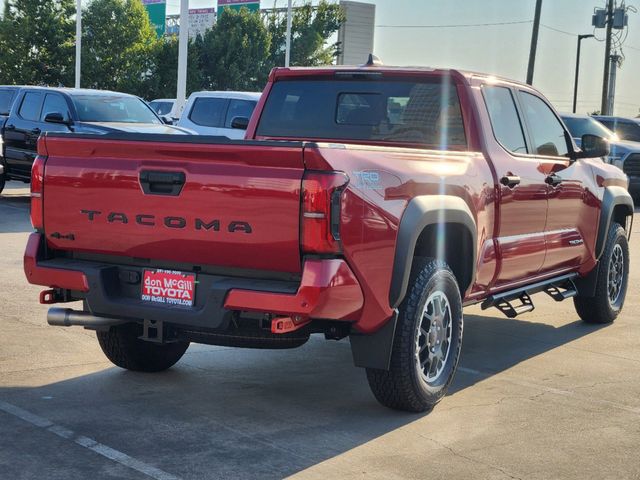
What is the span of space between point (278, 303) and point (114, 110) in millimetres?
13159

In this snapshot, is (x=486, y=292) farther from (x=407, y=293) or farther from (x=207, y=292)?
(x=207, y=292)

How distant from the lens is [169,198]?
17.4 ft

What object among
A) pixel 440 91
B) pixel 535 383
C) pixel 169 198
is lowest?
pixel 535 383

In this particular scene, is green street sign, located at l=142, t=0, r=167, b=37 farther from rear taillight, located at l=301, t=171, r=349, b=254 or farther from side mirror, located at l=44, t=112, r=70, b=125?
rear taillight, located at l=301, t=171, r=349, b=254

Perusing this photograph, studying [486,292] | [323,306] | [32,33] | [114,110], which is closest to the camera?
[323,306]

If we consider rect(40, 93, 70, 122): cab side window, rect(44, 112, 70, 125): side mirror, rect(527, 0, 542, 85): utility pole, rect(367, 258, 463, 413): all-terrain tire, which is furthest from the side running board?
rect(527, 0, 542, 85): utility pole

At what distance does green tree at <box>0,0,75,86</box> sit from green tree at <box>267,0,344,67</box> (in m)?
19.7

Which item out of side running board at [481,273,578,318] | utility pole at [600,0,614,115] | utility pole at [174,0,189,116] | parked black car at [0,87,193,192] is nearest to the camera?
side running board at [481,273,578,318]

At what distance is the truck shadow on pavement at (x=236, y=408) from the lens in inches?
196

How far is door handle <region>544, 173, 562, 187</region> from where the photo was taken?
297 inches

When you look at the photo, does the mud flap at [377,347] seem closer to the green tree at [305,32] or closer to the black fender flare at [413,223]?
the black fender flare at [413,223]

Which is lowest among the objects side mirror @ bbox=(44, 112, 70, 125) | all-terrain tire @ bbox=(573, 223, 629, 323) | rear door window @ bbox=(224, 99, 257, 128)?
all-terrain tire @ bbox=(573, 223, 629, 323)

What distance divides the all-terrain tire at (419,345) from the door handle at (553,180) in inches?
68.6

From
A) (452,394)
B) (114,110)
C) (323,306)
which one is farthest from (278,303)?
(114,110)
